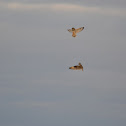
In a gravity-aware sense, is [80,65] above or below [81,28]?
below

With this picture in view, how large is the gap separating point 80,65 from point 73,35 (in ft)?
19.7

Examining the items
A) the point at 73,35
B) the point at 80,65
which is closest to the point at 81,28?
the point at 73,35

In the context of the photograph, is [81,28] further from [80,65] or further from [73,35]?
[80,65]

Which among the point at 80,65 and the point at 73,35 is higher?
the point at 73,35

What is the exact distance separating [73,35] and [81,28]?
4.15 metres

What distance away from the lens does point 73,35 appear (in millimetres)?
85312

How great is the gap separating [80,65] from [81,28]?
9.59m

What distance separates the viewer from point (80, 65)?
A: 81250 mm

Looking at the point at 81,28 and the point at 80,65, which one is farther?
the point at 81,28
